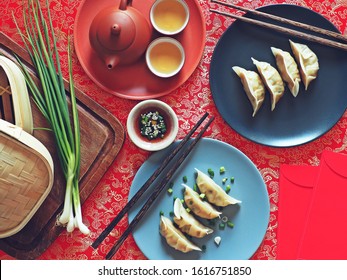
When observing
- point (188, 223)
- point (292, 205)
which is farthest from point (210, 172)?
point (292, 205)

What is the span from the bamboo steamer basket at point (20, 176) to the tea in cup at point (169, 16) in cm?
50

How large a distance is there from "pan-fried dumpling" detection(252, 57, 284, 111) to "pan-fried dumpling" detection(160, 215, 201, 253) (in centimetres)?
47

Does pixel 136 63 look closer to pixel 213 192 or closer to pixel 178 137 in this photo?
pixel 178 137

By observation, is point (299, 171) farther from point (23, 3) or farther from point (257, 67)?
point (23, 3)

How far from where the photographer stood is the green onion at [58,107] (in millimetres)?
1526

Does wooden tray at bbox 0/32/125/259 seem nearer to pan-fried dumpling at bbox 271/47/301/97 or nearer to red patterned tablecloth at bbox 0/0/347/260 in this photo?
red patterned tablecloth at bbox 0/0/347/260

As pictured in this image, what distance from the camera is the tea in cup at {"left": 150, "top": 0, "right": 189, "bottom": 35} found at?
1.58 m

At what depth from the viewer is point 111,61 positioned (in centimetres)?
150

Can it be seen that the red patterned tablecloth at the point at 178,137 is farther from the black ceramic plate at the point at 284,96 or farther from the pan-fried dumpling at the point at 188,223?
the pan-fried dumpling at the point at 188,223

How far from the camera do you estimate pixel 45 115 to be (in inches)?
60.6

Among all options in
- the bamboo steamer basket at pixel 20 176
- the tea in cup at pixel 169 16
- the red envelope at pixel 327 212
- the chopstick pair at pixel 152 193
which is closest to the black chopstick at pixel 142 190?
the chopstick pair at pixel 152 193

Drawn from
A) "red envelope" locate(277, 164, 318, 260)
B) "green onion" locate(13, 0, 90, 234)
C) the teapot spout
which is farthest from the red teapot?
"red envelope" locate(277, 164, 318, 260)

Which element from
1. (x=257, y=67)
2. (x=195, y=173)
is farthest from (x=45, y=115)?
(x=257, y=67)

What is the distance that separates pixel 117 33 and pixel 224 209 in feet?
2.01
